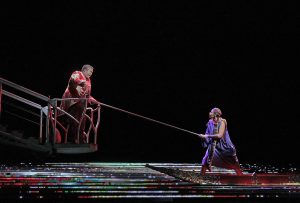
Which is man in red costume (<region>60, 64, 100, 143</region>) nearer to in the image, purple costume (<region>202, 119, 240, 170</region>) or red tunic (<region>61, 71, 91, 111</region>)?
red tunic (<region>61, 71, 91, 111</region>)

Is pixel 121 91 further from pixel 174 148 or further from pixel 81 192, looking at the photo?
pixel 81 192

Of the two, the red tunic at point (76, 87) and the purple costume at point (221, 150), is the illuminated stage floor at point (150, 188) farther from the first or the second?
the red tunic at point (76, 87)

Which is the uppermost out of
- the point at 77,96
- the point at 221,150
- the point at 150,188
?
the point at 77,96

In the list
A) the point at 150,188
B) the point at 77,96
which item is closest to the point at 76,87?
the point at 77,96

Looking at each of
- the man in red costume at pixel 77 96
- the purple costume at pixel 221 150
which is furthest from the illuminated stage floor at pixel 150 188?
the man in red costume at pixel 77 96

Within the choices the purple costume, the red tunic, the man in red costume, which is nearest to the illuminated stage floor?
the purple costume

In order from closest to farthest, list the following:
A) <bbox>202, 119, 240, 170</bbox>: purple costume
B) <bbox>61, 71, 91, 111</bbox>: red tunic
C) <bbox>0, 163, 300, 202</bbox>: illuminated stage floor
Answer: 1. <bbox>0, 163, 300, 202</bbox>: illuminated stage floor
2. <bbox>202, 119, 240, 170</bbox>: purple costume
3. <bbox>61, 71, 91, 111</bbox>: red tunic

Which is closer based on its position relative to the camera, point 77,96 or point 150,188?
point 150,188

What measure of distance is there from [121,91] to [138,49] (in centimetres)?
108

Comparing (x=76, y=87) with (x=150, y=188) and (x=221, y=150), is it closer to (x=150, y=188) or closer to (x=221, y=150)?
(x=221, y=150)

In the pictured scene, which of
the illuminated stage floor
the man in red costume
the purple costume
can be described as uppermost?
the man in red costume

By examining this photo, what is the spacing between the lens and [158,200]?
5172 mm

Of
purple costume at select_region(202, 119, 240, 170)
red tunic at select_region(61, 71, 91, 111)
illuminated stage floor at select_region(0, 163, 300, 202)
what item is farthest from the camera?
red tunic at select_region(61, 71, 91, 111)

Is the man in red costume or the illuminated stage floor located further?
the man in red costume
